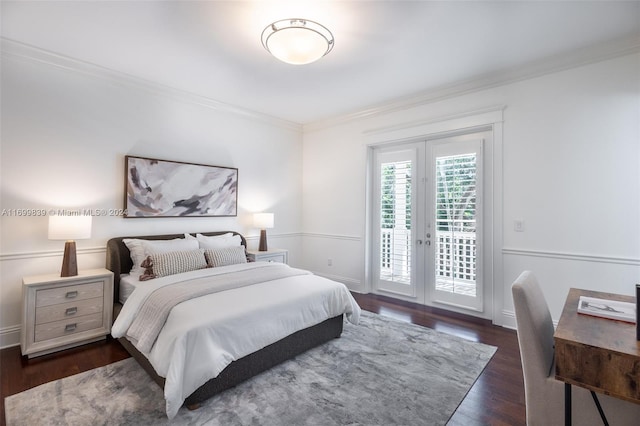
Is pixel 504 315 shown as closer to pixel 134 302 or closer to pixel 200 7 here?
pixel 134 302

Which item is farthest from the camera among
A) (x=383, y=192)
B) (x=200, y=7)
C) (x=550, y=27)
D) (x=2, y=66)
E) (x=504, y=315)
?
(x=383, y=192)

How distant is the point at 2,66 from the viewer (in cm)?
276

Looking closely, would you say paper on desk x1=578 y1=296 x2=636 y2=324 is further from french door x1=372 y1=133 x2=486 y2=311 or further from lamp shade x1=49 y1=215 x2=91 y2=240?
lamp shade x1=49 y1=215 x2=91 y2=240

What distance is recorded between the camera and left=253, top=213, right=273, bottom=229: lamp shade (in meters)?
4.53

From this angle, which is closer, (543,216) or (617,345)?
(617,345)

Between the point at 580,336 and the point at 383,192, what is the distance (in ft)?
11.4

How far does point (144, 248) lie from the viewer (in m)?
3.30

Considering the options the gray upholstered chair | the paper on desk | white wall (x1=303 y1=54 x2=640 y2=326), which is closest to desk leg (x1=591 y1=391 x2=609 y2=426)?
the gray upholstered chair

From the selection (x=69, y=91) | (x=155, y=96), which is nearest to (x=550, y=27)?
(x=155, y=96)

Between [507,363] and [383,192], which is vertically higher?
[383,192]

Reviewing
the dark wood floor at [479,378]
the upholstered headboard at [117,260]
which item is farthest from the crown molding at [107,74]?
the dark wood floor at [479,378]

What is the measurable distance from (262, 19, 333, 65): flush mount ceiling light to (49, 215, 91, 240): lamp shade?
2.35 metres

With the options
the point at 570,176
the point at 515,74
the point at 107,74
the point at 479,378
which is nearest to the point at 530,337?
the point at 479,378

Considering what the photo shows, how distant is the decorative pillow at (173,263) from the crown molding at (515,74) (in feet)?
10.1
